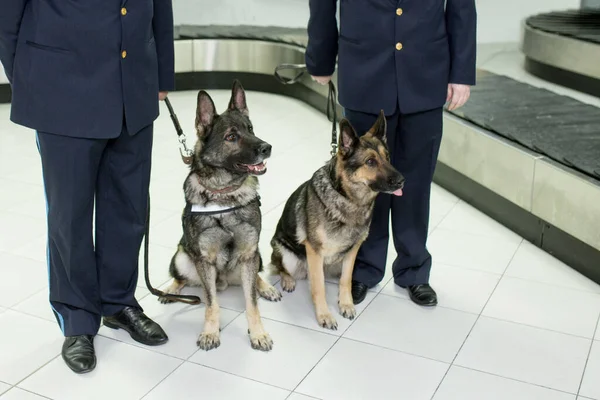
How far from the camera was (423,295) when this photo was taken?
128 inches

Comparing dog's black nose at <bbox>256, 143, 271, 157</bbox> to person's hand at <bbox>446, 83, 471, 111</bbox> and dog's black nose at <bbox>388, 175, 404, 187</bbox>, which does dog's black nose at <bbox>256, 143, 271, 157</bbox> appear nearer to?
dog's black nose at <bbox>388, 175, 404, 187</bbox>

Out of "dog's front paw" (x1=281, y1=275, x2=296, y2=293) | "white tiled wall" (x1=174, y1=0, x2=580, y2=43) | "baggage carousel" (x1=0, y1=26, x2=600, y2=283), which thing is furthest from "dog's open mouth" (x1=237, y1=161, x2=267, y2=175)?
"white tiled wall" (x1=174, y1=0, x2=580, y2=43)

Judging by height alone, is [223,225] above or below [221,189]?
below

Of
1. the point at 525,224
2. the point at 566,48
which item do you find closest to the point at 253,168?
the point at 525,224

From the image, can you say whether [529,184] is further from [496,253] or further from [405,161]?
[405,161]

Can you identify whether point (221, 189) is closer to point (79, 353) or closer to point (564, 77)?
point (79, 353)

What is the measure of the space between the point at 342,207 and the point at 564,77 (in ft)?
16.2

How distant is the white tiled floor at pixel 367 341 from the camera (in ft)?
8.55

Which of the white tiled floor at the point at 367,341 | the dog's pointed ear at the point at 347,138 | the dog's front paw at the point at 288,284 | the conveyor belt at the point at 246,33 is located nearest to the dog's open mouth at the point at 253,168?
the dog's pointed ear at the point at 347,138

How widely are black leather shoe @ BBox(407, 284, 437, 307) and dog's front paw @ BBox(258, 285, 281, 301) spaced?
0.62m

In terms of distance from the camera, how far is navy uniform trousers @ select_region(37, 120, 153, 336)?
250cm

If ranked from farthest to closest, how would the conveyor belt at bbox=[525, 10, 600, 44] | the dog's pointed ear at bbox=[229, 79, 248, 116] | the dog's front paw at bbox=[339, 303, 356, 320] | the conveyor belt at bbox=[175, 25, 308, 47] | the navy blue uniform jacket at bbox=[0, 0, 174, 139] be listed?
1. the conveyor belt at bbox=[175, 25, 308, 47]
2. the conveyor belt at bbox=[525, 10, 600, 44]
3. the dog's front paw at bbox=[339, 303, 356, 320]
4. the dog's pointed ear at bbox=[229, 79, 248, 116]
5. the navy blue uniform jacket at bbox=[0, 0, 174, 139]

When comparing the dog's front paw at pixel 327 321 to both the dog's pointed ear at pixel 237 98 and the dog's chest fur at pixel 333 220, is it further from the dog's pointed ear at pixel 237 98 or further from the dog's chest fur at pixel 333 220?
the dog's pointed ear at pixel 237 98

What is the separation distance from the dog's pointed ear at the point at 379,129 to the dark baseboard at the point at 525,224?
1.33 meters
